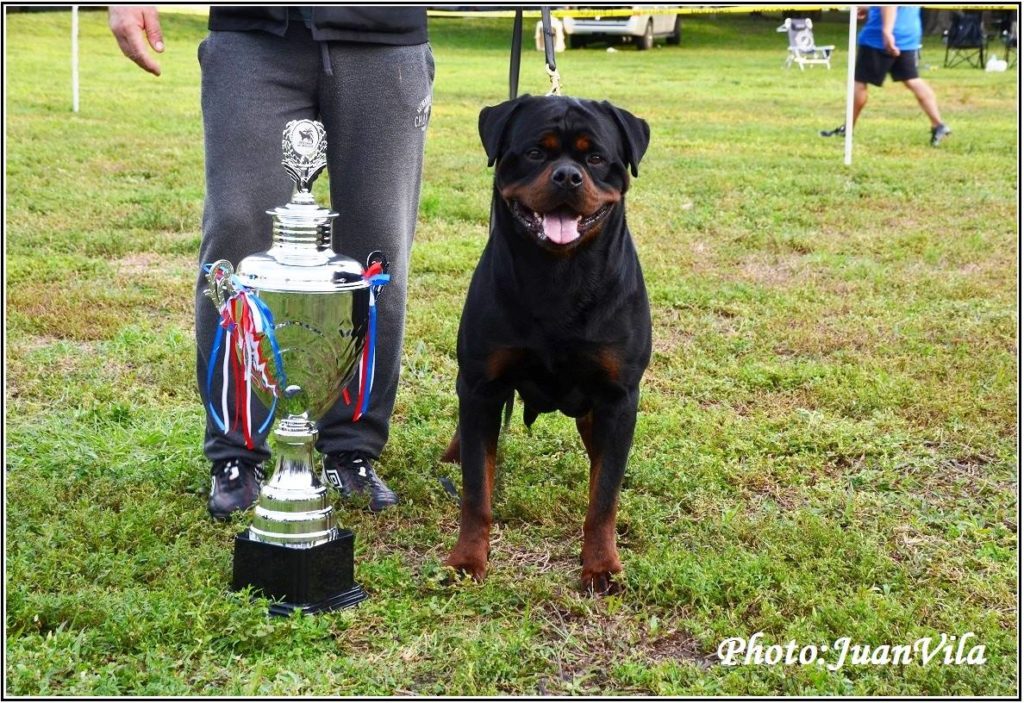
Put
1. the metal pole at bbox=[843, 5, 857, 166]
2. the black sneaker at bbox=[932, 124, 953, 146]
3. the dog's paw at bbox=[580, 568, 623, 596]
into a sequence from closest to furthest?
1. the dog's paw at bbox=[580, 568, 623, 596]
2. the metal pole at bbox=[843, 5, 857, 166]
3. the black sneaker at bbox=[932, 124, 953, 146]

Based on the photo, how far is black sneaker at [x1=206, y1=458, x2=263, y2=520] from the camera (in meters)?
3.16

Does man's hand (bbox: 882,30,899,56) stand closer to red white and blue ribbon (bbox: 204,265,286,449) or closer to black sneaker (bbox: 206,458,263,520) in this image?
black sneaker (bbox: 206,458,263,520)

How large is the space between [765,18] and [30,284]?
1270 inches

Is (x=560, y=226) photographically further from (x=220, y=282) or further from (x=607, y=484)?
(x=220, y=282)

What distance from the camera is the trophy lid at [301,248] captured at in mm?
2643

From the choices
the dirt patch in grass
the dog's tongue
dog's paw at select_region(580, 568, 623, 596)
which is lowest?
the dirt patch in grass

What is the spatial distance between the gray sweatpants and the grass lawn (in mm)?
594

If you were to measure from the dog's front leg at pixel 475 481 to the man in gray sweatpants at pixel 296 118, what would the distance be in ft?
1.54

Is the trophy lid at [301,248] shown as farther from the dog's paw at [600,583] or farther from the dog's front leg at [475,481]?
the dog's paw at [600,583]

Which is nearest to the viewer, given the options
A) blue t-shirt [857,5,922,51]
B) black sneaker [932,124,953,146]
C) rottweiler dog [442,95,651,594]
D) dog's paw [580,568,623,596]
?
rottweiler dog [442,95,651,594]

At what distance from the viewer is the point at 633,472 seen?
354cm

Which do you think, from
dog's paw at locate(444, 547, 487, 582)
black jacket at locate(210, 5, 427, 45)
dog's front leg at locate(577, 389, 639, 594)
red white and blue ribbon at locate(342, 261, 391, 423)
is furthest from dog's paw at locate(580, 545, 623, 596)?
black jacket at locate(210, 5, 427, 45)

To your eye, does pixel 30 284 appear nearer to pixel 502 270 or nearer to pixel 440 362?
pixel 440 362

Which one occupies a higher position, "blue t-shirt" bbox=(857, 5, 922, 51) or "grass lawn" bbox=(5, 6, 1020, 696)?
"blue t-shirt" bbox=(857, 5, 922, 51)
